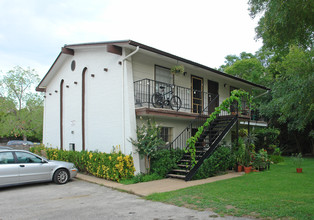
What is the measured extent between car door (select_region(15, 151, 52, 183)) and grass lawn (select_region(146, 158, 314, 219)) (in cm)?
443

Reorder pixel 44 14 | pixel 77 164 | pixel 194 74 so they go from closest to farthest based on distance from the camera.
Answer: pixel 44 14 → pixel 77 164 → pixel 194 74

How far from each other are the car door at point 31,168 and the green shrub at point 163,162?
388cm

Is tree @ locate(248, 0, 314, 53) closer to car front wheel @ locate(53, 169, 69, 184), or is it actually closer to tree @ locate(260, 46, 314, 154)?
tree @ locate(260, 46, 314, 154)

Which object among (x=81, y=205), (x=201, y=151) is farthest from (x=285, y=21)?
(x=81, y=205)

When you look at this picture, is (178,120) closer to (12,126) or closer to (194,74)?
(194,74)

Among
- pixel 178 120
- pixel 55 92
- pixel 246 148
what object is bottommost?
pixel 246 148

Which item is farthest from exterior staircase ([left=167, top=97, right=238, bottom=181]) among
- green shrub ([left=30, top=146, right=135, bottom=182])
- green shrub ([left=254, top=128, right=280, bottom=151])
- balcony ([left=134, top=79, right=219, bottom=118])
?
green shrub ([left=254, top=128, right=280, bottom=151])

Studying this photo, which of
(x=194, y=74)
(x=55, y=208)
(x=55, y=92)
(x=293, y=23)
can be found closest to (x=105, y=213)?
(x=55, y=208)

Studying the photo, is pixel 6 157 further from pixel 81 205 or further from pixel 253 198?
pixel 253 198

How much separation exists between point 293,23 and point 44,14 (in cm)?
961

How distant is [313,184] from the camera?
27.9 feet

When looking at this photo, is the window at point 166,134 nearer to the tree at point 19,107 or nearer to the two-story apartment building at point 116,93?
the two-story apartment building at point 116,93

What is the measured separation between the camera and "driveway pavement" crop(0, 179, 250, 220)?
18.9 ft

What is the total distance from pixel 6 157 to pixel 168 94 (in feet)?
23.5
